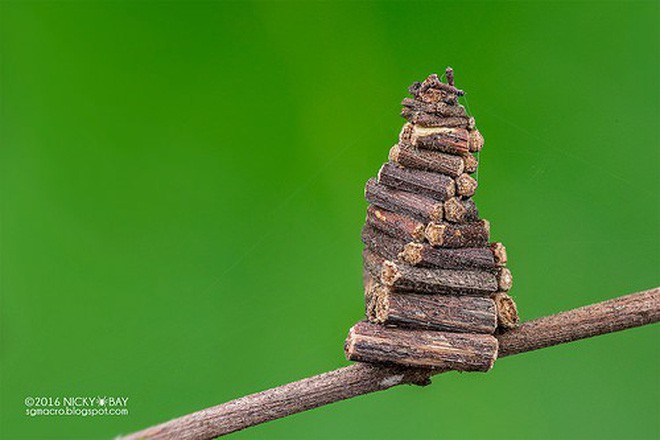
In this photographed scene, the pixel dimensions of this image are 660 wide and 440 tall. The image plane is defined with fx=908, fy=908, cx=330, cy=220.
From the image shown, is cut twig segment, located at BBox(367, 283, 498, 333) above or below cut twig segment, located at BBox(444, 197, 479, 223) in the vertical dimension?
below

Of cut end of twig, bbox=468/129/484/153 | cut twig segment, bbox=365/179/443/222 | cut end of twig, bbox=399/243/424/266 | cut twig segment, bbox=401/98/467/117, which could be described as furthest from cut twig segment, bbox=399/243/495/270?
cut twig segment, bbox=401/98/467/117

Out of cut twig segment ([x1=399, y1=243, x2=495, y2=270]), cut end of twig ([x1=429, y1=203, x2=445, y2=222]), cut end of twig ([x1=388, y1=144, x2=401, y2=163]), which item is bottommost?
cut twig segment ([x1=399, y1=243, x2=495, y2=270])

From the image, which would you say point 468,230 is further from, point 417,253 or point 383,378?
point 383,378

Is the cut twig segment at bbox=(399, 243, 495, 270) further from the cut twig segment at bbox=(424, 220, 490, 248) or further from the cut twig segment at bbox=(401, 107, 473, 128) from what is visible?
the cut twig segment at bbox=(401, 107, 473, 128)

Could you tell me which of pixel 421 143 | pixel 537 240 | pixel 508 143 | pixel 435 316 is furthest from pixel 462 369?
pixel 508 143

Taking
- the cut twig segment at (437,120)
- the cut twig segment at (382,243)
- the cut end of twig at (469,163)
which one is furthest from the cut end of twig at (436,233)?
the cut twig segment at (437,120)

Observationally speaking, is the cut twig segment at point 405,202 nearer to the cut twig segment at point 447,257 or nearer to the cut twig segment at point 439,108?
the cut twig segment at point 447,257

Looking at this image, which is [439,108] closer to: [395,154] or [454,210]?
[395,154]

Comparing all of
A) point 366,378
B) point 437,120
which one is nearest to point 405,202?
point 437,120
